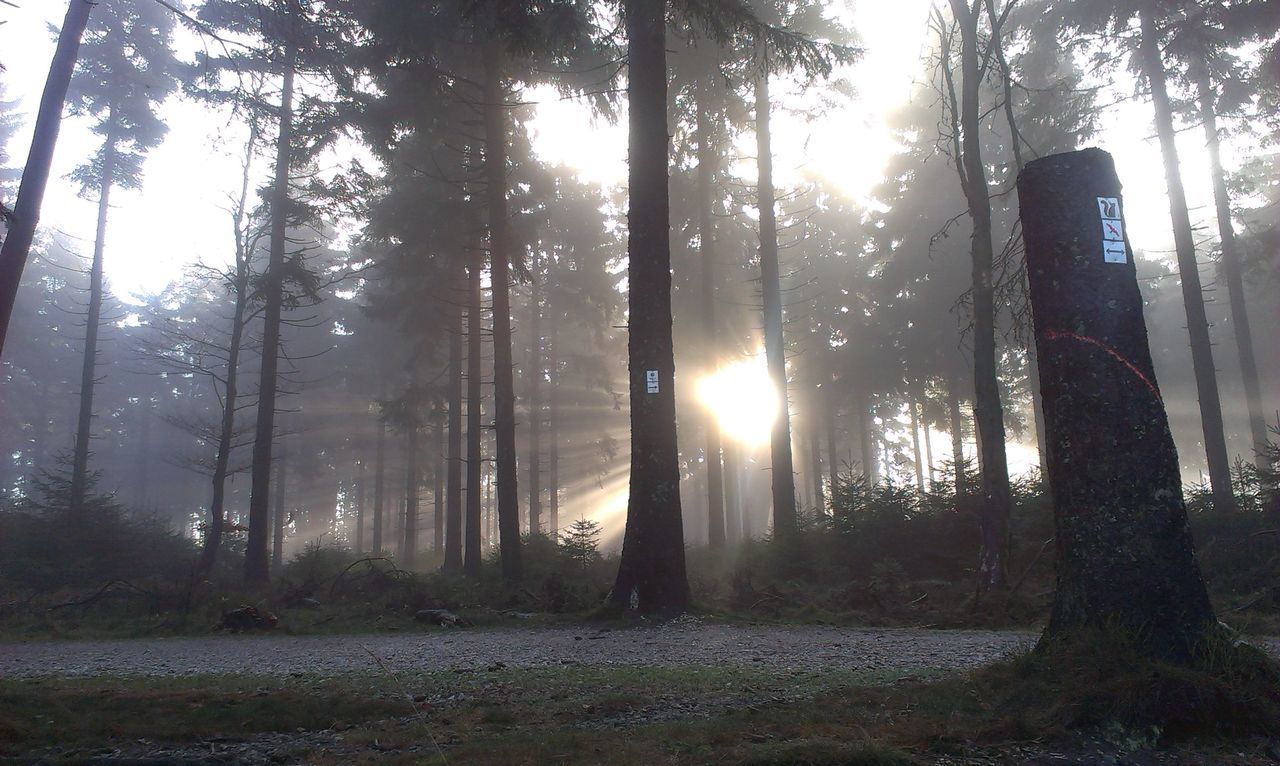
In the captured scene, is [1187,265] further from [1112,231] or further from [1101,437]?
[1101,437]

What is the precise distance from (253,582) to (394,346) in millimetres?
16101

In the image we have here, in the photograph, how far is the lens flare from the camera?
71.2 ft

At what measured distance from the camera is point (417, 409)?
2397cm

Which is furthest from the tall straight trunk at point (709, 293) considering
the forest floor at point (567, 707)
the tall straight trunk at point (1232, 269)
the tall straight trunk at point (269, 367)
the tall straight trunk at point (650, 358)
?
the tall straight trunk at point (1232, 269)

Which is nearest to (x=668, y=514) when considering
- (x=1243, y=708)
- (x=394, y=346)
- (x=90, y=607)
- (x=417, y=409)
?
(x=1243, y=708)

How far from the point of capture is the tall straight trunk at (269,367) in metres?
18.0

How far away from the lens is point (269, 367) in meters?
18.7

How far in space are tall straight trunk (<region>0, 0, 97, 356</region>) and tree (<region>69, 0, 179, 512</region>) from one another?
57.5 ft

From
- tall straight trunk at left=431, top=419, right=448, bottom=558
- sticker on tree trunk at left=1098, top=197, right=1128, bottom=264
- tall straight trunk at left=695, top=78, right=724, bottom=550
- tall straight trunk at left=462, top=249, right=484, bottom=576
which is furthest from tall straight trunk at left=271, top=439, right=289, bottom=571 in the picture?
sticker on tree trunk at left=1098, top=197, right=1128, bottom=264

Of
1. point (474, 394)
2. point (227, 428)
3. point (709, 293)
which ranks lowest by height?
point (227, 428)

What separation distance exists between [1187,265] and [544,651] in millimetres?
20930

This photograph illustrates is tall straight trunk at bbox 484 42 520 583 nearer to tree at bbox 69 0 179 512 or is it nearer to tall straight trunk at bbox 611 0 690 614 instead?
tall straight trunk at bbox 611 0 690 614

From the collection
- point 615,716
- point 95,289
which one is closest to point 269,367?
point 95,289

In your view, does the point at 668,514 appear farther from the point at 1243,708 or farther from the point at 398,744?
the point at 1243,708
